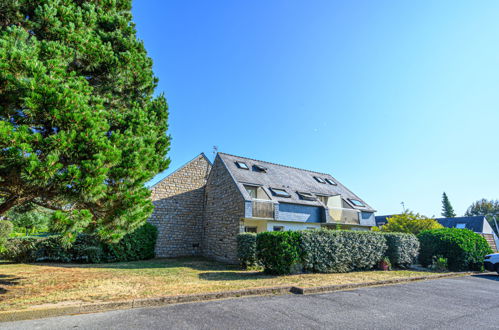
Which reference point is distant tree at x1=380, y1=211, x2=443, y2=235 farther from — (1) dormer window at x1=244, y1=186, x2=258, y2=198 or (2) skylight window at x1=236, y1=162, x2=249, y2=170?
(2) skylight window at x1=236, y1=162, x2=249, y2=170

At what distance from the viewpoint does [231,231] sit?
14.0 m

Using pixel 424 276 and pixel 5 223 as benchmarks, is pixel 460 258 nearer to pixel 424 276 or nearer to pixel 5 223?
pixel 424 276

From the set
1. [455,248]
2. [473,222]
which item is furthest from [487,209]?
[455,248]

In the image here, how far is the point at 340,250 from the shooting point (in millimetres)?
10133

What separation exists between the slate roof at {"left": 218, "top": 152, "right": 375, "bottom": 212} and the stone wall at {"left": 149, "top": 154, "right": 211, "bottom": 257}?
2.97 metres

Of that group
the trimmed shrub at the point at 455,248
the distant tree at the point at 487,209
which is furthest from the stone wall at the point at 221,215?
the distant tree at the point at 487,209

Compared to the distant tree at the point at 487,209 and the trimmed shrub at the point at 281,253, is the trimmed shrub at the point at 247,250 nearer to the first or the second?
the trimmed shrub at the point at 281,253

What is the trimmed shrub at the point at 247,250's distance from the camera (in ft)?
35.6

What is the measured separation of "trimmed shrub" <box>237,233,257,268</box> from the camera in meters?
→ 10.9

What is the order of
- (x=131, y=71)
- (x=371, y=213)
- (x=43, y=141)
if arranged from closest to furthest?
(x=43, y=141), (x=131, y=71), (x=371, y=213)

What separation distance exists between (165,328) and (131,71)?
6.98m

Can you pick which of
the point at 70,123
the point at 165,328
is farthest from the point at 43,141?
the point at 165,328

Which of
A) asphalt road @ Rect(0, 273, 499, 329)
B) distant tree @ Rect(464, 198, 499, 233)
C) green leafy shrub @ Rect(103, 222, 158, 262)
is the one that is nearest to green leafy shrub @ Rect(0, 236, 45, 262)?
green leafy shrub @ Rect(103, 222, 158, 262)

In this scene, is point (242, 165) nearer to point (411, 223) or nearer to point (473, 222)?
point (411, 223)
